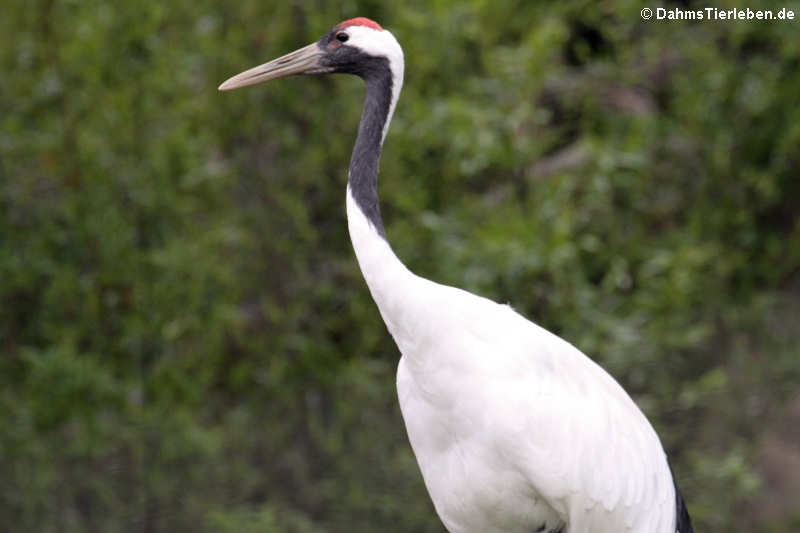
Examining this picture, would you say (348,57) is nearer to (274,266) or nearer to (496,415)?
(496,415)

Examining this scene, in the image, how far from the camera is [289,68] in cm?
350

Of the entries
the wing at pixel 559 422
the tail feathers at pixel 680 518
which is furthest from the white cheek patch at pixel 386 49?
the tail feathers at pixel 680 518

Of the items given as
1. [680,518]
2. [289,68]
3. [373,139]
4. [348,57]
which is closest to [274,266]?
[289,68]

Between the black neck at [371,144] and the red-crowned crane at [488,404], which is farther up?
the black neck at [371,144]

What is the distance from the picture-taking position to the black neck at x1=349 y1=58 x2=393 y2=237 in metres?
3.12

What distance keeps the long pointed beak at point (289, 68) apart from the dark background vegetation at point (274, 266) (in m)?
1.66

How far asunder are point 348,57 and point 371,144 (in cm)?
31

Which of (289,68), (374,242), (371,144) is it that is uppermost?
(289,68)

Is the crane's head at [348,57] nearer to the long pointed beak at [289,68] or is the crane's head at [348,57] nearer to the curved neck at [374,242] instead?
the long pointed beak at [289,68]

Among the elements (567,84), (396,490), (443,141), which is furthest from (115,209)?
(567,84)

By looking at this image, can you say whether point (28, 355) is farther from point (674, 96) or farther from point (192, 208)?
point (674, 96)

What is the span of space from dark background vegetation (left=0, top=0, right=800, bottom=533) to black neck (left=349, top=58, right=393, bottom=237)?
178 cm

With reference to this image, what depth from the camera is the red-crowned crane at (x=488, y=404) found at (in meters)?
3.12

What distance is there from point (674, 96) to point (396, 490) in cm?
243
